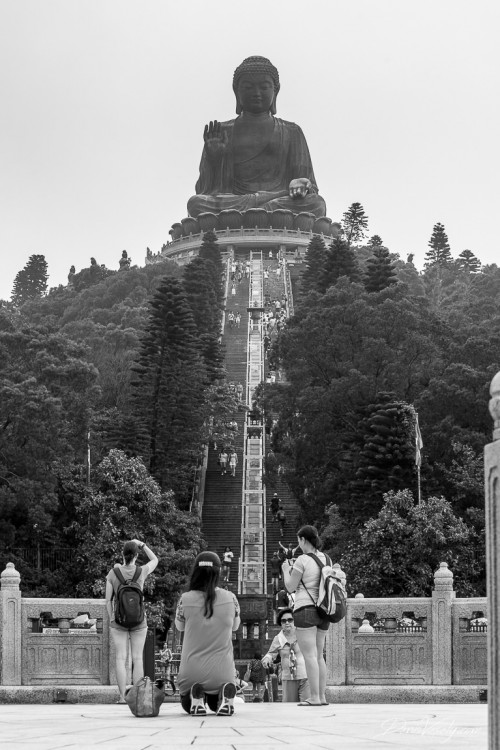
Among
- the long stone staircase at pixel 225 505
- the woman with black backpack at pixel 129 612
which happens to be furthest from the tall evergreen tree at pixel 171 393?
the woman with black backpack at pixel 129 612

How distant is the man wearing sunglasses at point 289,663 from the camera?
12688mm

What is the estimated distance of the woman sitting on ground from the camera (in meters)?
9.43

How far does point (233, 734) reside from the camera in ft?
25.4

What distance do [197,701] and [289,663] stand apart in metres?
3.68

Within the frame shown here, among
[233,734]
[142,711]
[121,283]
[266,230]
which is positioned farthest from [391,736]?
[266,230]

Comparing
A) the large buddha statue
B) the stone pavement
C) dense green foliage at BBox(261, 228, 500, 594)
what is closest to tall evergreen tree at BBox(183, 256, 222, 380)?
dense green foliage at BBox(261, 228, 500, 594)

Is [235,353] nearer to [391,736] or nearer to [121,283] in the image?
[121,283]

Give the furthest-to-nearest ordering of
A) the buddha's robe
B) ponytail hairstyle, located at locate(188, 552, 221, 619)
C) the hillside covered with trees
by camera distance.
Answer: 1. the buddha's robe
2. the hillside covered with trees
3. ponytail hairstyle, located at locate(188, 552, 221, 619)

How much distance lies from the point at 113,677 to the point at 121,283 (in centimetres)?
5947

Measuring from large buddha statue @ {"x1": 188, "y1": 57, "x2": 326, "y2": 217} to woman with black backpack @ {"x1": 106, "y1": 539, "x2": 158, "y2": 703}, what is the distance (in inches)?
2722

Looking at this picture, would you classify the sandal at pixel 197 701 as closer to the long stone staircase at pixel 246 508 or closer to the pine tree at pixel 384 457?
the pine tree at pixel 384 457

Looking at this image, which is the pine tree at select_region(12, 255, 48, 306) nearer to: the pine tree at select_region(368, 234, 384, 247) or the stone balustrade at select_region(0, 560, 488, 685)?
the pine tree at select_region(368, 234, 384, 247)

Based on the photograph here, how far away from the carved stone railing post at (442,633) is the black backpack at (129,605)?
5191 millimetres

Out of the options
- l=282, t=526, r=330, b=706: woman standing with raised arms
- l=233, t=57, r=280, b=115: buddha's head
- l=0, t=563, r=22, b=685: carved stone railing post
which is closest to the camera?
l=282, t=526, r=330, b=706: woman standing with raised arms
